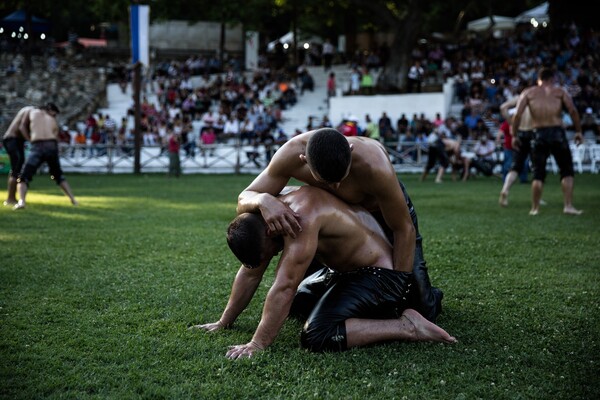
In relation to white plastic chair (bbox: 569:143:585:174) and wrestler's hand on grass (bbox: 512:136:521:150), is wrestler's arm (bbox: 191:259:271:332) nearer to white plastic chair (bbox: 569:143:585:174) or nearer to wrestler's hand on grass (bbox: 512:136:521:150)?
wrestler's hand on grass (bbox: 512:136:521:150)

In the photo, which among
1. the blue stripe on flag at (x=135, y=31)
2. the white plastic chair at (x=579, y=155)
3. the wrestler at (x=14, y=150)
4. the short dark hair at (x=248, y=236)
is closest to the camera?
the short dark hair at (x=248, y=236)

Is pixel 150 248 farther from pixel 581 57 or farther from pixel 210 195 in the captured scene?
pixel 581 57

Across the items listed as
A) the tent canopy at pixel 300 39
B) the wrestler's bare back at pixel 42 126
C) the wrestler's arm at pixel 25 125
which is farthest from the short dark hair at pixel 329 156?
the tent canopy at pixel 300 39

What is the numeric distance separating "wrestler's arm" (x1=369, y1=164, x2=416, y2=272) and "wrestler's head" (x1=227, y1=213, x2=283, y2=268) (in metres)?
0.68

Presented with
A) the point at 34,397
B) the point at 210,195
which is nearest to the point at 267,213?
the point at 34,397

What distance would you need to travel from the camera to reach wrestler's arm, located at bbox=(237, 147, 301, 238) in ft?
13.0

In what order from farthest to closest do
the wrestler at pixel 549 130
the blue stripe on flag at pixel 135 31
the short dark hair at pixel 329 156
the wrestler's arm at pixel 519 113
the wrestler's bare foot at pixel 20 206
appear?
the blue stripe on flag at pixel 135 31 → the wrestler's bare foot at pixel 20 206 → the wrestler's arm at pixel 519 113 → the wrestler at pixel 549 130 → the short dark hair at pixel 329 156

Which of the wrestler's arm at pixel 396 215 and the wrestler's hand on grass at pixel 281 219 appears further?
the wrestler's arm at pixel 396 215

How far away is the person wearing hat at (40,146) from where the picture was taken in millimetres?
11875

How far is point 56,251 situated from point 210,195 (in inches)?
307

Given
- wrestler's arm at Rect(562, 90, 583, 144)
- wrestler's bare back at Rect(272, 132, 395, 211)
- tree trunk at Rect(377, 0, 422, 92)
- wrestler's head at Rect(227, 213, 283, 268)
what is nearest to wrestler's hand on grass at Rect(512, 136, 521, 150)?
wrestler's arm at Rect(562, 90, 583, 144)

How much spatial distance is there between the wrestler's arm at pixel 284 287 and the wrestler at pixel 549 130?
7.50 m

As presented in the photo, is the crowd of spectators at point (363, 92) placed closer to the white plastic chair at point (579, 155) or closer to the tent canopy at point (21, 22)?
the white plastic chair at point (579, 155)

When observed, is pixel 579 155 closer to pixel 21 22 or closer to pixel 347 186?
pixel 347 186
